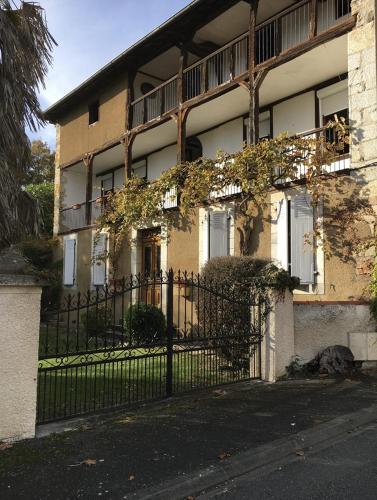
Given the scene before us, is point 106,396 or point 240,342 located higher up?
point 240,342

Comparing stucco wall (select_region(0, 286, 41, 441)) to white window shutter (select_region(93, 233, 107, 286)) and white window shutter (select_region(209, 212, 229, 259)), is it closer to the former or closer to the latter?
white window shutter (select_region(209, 212, 229, 259))

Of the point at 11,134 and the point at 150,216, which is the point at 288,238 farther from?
the point at 11,134

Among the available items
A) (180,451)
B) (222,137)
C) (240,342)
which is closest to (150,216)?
(222,137)

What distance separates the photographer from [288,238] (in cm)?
1149

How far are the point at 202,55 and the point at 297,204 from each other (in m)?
7.39

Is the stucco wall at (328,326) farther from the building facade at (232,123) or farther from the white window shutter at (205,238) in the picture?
the white window shutter at (205,238)

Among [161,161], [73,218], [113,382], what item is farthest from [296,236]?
[73,218]

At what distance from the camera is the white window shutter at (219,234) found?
42.5 feet

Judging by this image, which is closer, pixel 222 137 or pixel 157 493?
pixel 157 493

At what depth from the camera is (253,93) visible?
12.6 metres

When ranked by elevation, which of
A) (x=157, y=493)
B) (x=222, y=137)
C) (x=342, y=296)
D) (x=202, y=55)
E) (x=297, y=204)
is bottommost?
(x=157, y=493)

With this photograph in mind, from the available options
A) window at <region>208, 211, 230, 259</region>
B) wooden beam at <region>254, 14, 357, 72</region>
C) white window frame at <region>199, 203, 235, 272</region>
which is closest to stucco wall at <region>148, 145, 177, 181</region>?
white window frame at <region>199, 203, 235, 272</region>

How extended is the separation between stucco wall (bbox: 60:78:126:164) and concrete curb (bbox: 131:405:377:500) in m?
14.2

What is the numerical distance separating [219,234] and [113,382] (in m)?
6.97
